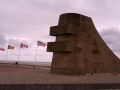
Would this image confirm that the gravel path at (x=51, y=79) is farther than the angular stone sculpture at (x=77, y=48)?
No

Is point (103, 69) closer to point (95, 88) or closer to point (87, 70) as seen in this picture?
point (87, 70)

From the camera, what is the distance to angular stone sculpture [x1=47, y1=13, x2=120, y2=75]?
1567cm

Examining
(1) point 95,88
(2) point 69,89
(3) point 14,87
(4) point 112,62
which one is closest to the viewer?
(3) point 14,87

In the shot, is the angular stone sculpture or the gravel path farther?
the angular stone sculpture

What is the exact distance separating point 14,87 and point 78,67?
30.1 feet

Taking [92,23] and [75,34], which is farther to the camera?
[92,23]

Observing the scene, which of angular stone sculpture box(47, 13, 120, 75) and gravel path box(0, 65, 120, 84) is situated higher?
angular stone sculpture box(47, 13, 120, 75)

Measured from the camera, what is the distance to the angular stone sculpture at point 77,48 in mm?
15672

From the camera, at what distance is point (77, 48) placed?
1609 centimetres

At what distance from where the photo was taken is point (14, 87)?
24.5 ft

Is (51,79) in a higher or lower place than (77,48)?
lower

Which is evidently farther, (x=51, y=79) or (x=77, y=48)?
(x=77, y=48)

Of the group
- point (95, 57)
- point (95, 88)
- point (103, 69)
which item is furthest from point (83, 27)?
point (95, 88)

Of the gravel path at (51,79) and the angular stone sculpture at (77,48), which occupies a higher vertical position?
the angular stone sculpture at (77,48)
